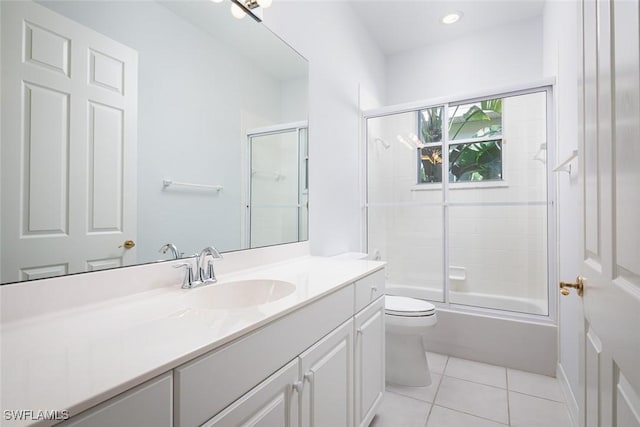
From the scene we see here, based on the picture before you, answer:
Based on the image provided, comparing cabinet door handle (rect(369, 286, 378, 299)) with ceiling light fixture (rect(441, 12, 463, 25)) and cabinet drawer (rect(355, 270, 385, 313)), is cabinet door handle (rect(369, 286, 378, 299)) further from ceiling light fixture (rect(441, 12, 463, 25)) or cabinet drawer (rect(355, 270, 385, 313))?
ceiling light fixture (rect(441, 12, 463, 25))

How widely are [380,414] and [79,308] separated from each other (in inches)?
60.3

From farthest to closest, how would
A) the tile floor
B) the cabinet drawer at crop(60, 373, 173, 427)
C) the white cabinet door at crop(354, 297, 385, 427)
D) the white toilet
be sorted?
1. the white toilet
2. the tile floor
3. the white cabinet door at crop(354, 297, 385, 427)
4. the cabinet drawer at crop(60, 373, 173, 427)

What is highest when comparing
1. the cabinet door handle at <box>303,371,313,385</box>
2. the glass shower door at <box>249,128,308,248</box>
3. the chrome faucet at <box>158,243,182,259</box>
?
the glass shower door at <box>249,128,308,248</box>

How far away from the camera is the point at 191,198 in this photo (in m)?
1.23

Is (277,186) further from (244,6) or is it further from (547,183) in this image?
(547,183)

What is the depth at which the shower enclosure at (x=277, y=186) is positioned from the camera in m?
1.54

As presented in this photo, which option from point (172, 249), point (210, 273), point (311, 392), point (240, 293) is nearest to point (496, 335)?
point (311, 392)

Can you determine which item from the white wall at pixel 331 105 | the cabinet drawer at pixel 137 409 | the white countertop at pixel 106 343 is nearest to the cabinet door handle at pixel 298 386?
the white countertop at pixel 106 343

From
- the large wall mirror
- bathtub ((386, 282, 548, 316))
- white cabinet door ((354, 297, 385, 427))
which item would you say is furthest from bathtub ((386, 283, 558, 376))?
the large wall mirror

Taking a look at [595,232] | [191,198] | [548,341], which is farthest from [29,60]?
[548,341]

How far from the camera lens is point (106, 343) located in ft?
2.03

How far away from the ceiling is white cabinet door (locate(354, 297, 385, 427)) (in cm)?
240

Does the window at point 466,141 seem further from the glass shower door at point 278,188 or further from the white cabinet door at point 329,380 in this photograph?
the white cabinet door at point 329,380

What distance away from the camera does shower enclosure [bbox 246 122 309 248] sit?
154 centimetres
